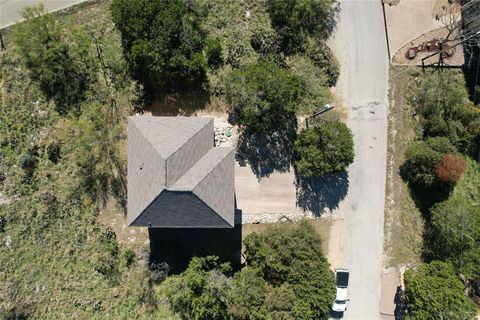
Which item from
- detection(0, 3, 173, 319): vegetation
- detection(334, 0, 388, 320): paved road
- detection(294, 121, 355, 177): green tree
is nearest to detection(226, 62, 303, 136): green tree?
detection(294, 121, 355, 177): green tree

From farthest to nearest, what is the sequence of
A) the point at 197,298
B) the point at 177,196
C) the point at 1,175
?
the point at 1,175, the point at 197,298, the point at 177,196

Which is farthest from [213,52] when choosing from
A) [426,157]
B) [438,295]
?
[438,295]

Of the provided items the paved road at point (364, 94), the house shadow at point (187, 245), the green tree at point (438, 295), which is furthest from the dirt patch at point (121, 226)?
the green tree at point (438, 295)

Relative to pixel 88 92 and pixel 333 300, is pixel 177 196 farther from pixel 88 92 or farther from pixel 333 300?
pixel 333 300

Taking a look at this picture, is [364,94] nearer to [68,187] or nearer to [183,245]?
[183,245]

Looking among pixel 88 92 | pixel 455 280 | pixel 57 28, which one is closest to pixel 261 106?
pixel 88 92

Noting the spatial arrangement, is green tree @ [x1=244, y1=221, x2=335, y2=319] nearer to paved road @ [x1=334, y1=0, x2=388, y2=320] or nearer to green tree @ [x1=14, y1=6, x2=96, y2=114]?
paved road @ [x1=334, y1=0, x2=388, y2=320]
